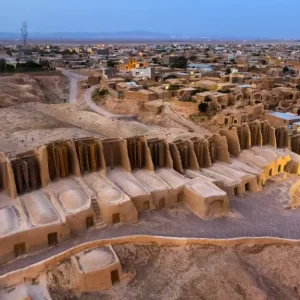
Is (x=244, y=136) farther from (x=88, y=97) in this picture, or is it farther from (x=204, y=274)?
(x=88, y=97)

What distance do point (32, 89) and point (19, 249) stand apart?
→ 39686 millimetres

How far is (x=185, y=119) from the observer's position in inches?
1494

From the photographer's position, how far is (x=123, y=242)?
15.1 meters

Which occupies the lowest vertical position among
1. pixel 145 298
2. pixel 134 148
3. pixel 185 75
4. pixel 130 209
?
pixel 145 298

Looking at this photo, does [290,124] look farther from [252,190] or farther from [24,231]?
[24,231]

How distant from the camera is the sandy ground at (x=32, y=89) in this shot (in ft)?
147

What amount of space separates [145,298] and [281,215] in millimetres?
8744

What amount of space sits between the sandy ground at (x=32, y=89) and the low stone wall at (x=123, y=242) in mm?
32403

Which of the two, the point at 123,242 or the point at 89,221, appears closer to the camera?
the point at 123,242

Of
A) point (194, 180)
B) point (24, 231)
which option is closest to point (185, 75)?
point (194, 180)

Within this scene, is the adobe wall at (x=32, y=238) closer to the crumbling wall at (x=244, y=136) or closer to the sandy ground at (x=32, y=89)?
the crumbling wall at (x=244, y=136)

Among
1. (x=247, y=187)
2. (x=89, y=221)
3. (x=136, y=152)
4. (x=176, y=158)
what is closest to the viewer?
(x=89, y=221)

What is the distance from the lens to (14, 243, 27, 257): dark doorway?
1422 centimetres

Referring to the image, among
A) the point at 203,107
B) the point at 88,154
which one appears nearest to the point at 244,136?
the point at 88,154
